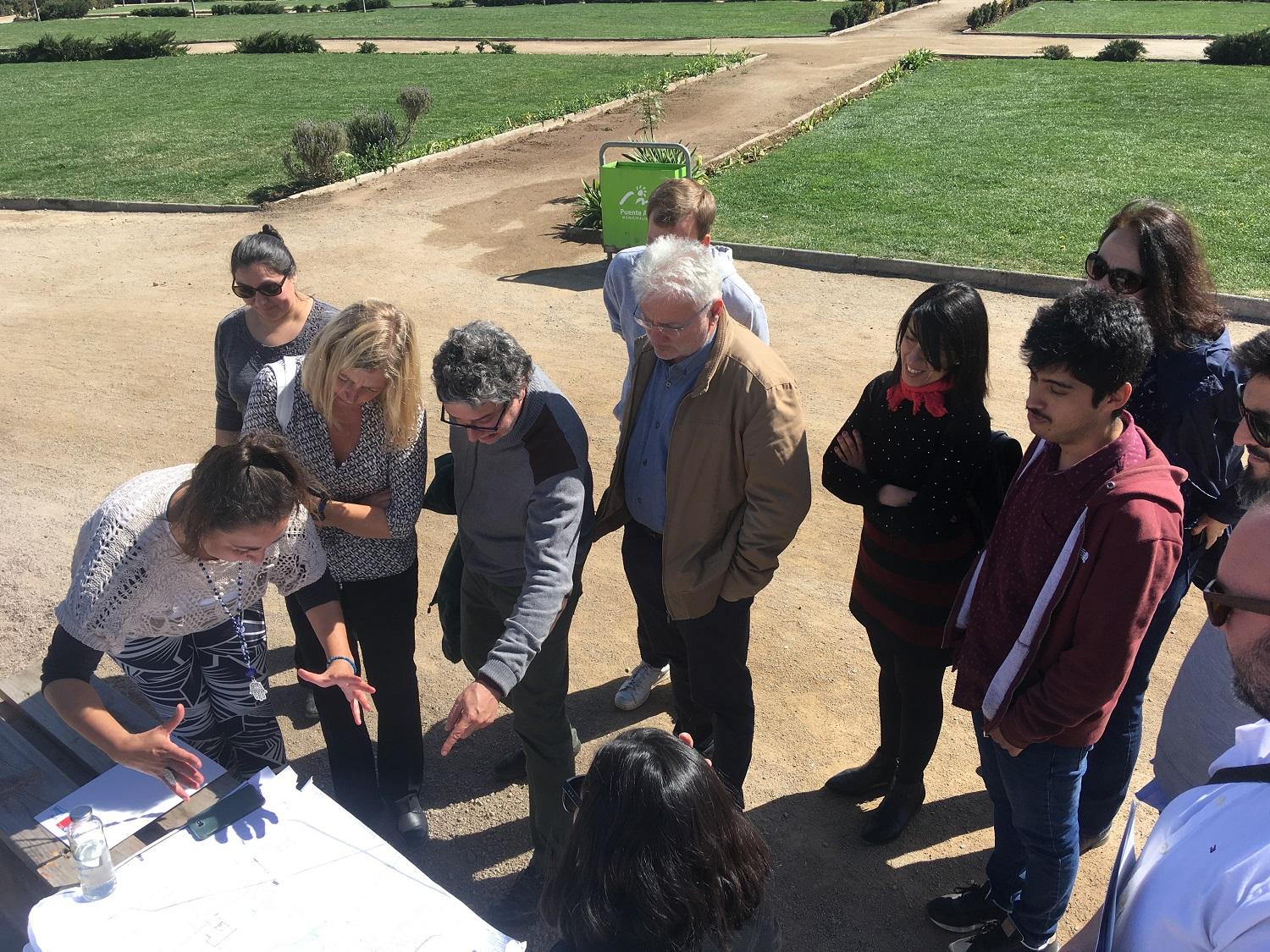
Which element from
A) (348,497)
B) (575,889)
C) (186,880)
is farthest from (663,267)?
(186,880)

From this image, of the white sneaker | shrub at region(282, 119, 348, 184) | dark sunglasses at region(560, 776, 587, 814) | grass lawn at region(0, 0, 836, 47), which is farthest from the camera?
grass lawn at region(0, 0, 836, 47)

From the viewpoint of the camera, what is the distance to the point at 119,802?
288cm

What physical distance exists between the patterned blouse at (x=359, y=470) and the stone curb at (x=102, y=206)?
1109 cm

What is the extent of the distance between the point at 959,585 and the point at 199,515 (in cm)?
237

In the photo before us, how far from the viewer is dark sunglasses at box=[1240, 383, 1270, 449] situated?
2791mm

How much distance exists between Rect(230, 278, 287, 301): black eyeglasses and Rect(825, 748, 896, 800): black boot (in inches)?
119

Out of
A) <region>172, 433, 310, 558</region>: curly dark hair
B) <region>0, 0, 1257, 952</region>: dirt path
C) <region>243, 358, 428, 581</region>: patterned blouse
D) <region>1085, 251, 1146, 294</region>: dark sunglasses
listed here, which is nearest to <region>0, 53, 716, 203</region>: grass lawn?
<region>0, 0, 1257, 952</region>: dirt path

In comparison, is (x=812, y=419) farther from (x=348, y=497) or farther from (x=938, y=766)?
(x=348, y=497)

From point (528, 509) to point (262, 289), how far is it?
1.74m

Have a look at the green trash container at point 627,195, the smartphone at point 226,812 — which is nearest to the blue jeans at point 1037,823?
the smartphone at point 226,812

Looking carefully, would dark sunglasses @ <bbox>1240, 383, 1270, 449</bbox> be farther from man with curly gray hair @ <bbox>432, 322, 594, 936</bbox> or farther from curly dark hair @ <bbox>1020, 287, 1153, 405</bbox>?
man with curly gray hair @ <bbox>432, 322, 594, 936</bbox>

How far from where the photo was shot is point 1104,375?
2.65 m

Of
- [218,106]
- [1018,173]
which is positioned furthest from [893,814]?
[218,106]

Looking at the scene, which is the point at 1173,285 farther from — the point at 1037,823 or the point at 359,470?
the point at 359,470
